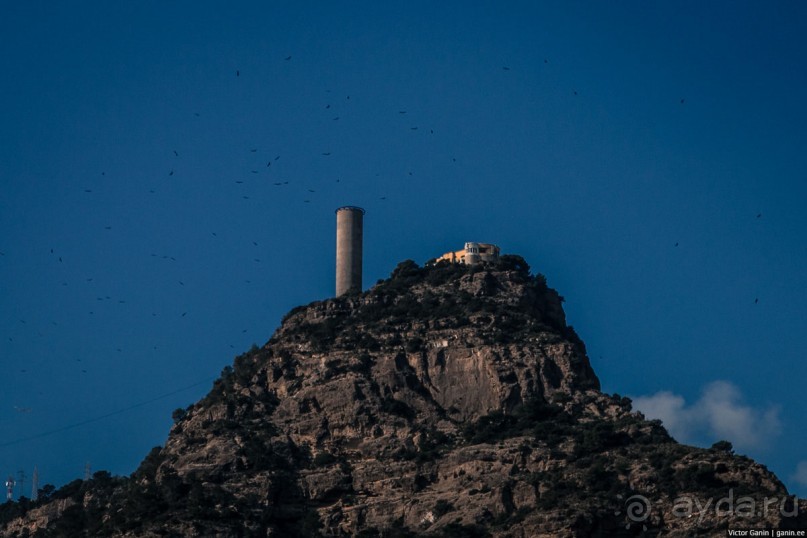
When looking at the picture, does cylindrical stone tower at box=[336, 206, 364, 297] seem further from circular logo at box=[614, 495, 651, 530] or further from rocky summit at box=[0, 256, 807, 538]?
circular logo at box=[614, 495, 651, 530]

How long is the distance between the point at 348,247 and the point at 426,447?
76.0 ft

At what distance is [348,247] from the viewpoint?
135875mm

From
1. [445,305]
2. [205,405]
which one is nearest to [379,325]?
[445,305]

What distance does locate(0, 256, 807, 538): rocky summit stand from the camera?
108125 mm

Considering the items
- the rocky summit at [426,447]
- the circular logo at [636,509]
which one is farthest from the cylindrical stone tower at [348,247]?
the circular logo at [636,509]

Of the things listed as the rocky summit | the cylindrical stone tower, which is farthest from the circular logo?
the cylindrical stone tower

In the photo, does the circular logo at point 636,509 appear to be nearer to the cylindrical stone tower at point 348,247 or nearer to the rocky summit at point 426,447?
the rocky summit at point 426,447

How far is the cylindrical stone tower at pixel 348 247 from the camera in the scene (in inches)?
5340

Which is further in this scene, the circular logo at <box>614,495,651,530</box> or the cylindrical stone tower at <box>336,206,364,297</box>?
the cylindrical stone tower at <box>336,206,364,297</box>

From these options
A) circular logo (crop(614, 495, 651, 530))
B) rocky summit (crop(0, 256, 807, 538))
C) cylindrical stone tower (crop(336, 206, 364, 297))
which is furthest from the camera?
cylindrical stone tower (crop(336, 206, 364, 297))

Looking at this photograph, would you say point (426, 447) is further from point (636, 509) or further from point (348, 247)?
point (348, 247)

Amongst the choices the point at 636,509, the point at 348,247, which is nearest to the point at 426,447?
the point at 636,509

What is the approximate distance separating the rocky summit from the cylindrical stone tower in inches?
116

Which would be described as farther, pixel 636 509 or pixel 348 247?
pixel 348 247
